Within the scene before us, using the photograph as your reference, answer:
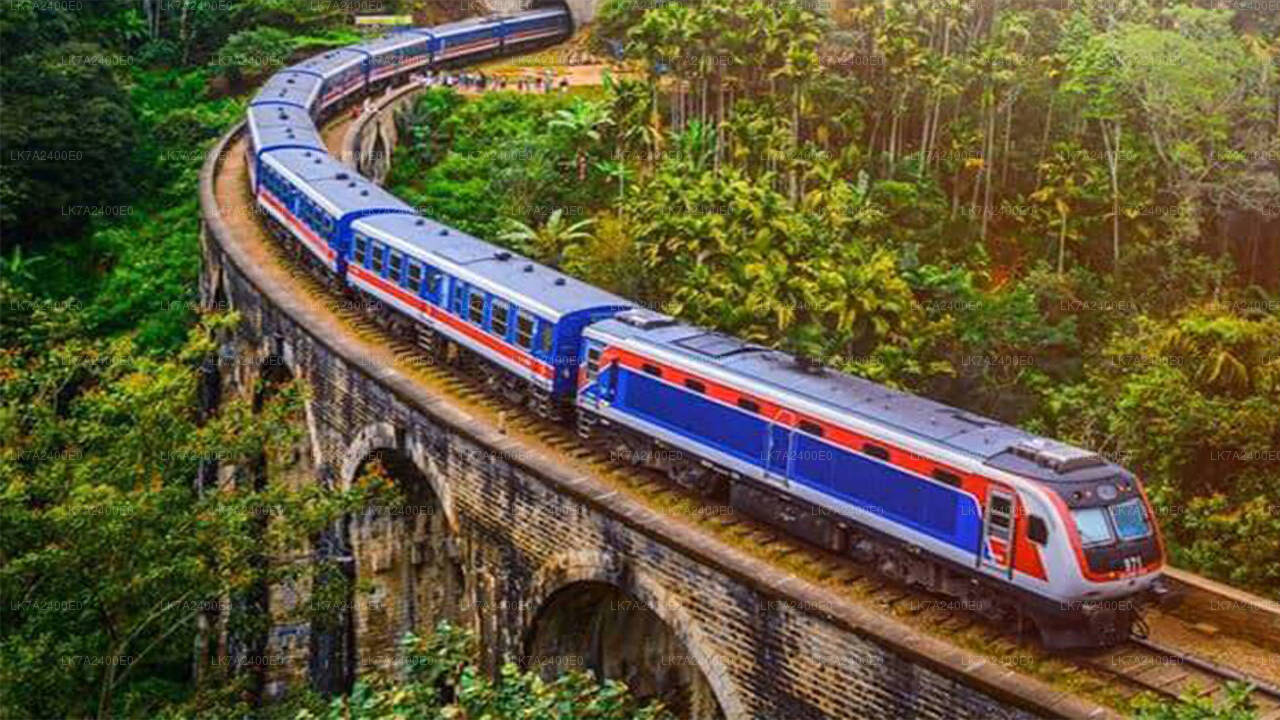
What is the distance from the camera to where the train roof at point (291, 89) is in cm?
4609

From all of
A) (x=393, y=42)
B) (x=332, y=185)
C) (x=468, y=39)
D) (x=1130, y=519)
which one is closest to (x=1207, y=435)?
(x=1130, y=519)

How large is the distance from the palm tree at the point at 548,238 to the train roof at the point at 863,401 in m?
18.2

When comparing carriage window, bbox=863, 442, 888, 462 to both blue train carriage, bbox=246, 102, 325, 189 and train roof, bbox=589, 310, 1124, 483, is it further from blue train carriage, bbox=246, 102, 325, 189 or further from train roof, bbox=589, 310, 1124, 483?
blue train carriage, bbox=246, 102, 325, 189

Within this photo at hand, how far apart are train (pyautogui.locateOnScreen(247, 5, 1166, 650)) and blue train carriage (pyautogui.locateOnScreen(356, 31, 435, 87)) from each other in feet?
94.6

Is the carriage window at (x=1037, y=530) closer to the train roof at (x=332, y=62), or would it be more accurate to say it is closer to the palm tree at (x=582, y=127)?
the palm tree at (x=582, y=127)

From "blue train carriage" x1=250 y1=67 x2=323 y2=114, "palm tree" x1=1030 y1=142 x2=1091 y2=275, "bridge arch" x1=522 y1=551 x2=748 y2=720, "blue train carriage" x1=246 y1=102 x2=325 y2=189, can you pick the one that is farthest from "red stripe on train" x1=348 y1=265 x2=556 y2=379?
"palm tree" x1=1030 y1=142 x2=1091 y2=275

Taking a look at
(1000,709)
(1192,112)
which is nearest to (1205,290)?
(1192,112)

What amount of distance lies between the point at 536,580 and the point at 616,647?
238cm

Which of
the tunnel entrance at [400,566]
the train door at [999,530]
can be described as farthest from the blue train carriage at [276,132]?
the train door at [999,530]

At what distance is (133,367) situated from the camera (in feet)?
61.0

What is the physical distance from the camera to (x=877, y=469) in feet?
53.5

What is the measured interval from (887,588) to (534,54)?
173ft

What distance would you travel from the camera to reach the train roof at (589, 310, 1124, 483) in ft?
49.6

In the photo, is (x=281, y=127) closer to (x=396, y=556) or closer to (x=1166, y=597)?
(x=396, y=556)
